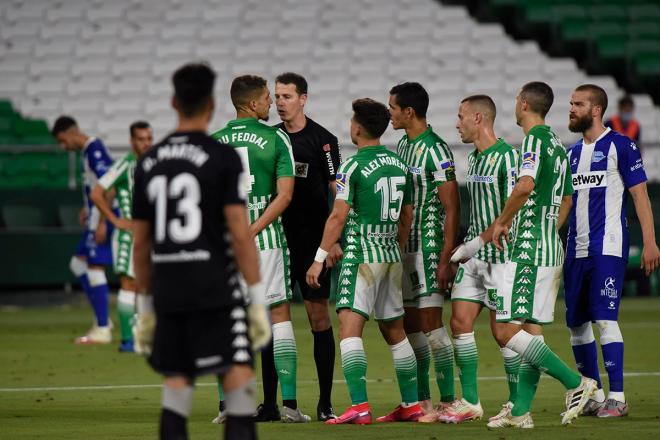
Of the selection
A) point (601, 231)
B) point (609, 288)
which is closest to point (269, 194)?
point (601, 231)

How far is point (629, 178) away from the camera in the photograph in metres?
8.58

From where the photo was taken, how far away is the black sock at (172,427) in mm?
5387

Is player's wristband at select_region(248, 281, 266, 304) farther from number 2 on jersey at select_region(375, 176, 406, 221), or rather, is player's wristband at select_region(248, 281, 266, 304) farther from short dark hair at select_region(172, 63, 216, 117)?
number 2 on jersey at select_region(375, 176, 406, 221)

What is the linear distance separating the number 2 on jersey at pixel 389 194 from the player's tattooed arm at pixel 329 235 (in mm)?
251

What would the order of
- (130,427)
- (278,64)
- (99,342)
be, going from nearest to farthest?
(130,427)
(99,342)
(278,64)

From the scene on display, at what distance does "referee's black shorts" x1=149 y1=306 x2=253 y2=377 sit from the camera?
536 cm

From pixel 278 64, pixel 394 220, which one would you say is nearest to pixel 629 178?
pixel 394 220

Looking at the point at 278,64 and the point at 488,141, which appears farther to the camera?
the point at 278,64

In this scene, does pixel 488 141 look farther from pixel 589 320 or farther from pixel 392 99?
pixel 589 320

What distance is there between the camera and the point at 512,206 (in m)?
7.73

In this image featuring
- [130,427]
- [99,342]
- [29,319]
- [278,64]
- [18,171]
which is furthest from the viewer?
[278,64]

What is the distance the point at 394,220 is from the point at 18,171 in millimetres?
11520

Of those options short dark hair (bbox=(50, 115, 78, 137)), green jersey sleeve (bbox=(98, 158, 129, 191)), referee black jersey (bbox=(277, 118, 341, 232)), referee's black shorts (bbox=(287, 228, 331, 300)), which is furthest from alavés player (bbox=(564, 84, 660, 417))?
short dark hair (bbox=(50, 115, 78, 137))

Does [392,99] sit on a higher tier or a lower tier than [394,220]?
higher
